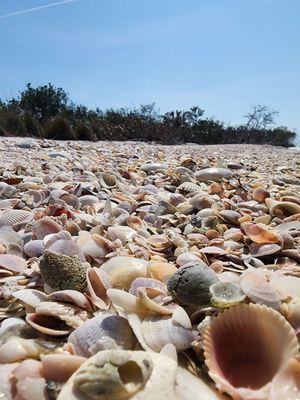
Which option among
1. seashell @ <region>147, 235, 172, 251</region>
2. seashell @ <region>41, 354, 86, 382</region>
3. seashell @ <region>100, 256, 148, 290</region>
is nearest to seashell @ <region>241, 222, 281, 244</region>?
seashell @ <region>147, 235, 172, 251</region>

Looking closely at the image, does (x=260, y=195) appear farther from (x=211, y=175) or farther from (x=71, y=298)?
(x=71, y=298)

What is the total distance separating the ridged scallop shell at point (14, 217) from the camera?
2.23 m

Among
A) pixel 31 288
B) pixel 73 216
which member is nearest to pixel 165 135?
pixel 73 216

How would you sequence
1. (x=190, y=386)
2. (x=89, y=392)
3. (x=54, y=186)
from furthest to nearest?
(x=54, y=186)
(x=190, y=386)
(x=89, y=392)

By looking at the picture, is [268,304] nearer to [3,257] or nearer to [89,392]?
[89,392]

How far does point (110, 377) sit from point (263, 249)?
118cm

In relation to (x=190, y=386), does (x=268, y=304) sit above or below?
above

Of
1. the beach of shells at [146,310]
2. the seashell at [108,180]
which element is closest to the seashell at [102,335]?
the beach of shells at [146,310]

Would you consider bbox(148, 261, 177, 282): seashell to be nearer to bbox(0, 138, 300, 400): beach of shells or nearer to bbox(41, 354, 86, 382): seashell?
bbox(0, 138, 300, 400): beach of shells

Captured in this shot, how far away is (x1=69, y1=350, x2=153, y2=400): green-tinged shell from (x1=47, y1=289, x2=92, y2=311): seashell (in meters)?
0.37

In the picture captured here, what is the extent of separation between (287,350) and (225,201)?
5.77 ft

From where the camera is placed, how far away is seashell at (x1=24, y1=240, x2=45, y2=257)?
5.88ft

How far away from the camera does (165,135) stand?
42.2 ft

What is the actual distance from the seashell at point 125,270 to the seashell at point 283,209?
4.20 feet
